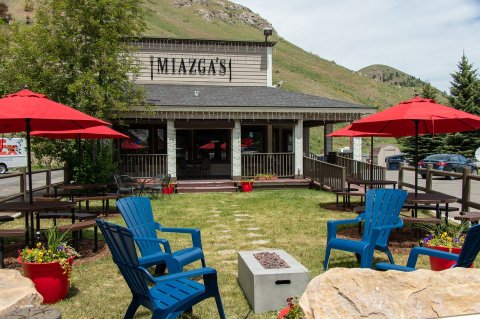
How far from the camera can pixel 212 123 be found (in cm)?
1720

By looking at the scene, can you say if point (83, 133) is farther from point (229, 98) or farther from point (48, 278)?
point (229, 98)

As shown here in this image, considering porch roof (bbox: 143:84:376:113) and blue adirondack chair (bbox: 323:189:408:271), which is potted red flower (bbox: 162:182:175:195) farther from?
blue adirondack chair (bbox: 323:189:408:271)

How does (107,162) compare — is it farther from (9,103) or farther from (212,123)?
(9,103)

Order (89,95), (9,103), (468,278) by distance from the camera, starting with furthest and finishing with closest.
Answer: (89,95) → (9,103) → (468,278)

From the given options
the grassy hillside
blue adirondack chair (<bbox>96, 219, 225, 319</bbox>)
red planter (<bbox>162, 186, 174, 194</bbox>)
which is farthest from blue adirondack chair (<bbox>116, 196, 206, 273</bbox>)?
the grassy hillside

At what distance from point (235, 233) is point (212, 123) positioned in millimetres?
8978

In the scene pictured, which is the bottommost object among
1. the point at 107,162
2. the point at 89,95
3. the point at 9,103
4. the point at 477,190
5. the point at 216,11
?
the point at 477,190

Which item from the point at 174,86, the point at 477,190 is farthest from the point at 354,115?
the point at 174,86

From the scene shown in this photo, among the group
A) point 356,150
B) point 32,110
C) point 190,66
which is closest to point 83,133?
point 32,110

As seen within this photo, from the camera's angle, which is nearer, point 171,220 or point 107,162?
point 171,220

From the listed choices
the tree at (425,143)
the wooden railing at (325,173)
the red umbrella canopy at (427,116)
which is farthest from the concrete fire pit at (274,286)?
the tree at (425,143)

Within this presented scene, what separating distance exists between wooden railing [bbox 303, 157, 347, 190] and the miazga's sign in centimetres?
675

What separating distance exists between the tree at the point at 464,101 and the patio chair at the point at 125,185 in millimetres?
25732

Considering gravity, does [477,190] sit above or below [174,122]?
below
